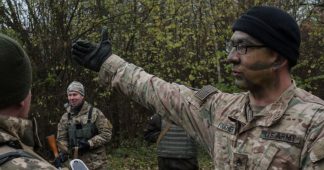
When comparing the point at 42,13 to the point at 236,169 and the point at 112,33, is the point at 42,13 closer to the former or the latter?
the point at 112,33

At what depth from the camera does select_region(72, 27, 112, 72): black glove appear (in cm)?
313

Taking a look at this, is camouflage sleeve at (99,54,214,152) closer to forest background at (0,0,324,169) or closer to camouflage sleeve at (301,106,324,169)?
camouflage sleeve at (301,106,324,169)

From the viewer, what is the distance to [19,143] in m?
2.08

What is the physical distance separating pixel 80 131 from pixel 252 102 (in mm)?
4552

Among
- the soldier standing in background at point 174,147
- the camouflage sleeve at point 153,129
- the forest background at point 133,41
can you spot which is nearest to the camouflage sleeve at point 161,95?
the soldier standing in background at point 174,147

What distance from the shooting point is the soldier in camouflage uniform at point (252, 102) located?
2.58 m

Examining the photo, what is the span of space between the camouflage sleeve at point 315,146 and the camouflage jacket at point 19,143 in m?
1.20

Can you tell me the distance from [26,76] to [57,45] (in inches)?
416

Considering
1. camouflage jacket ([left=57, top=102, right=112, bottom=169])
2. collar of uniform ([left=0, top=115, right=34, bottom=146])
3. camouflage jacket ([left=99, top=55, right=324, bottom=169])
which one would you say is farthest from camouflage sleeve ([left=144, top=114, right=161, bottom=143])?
collar of uniform ([left=0, top=115, right=34, bottom=146])

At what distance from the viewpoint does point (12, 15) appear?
12.1 metres

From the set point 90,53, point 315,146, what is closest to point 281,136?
point 315,146

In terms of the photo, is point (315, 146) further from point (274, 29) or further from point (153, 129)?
point (153, 129)

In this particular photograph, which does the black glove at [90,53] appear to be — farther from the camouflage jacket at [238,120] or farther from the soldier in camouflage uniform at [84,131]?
the soldier in camouflage uniform at [84,131]

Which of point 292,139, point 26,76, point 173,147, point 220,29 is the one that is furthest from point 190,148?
point 220,29
